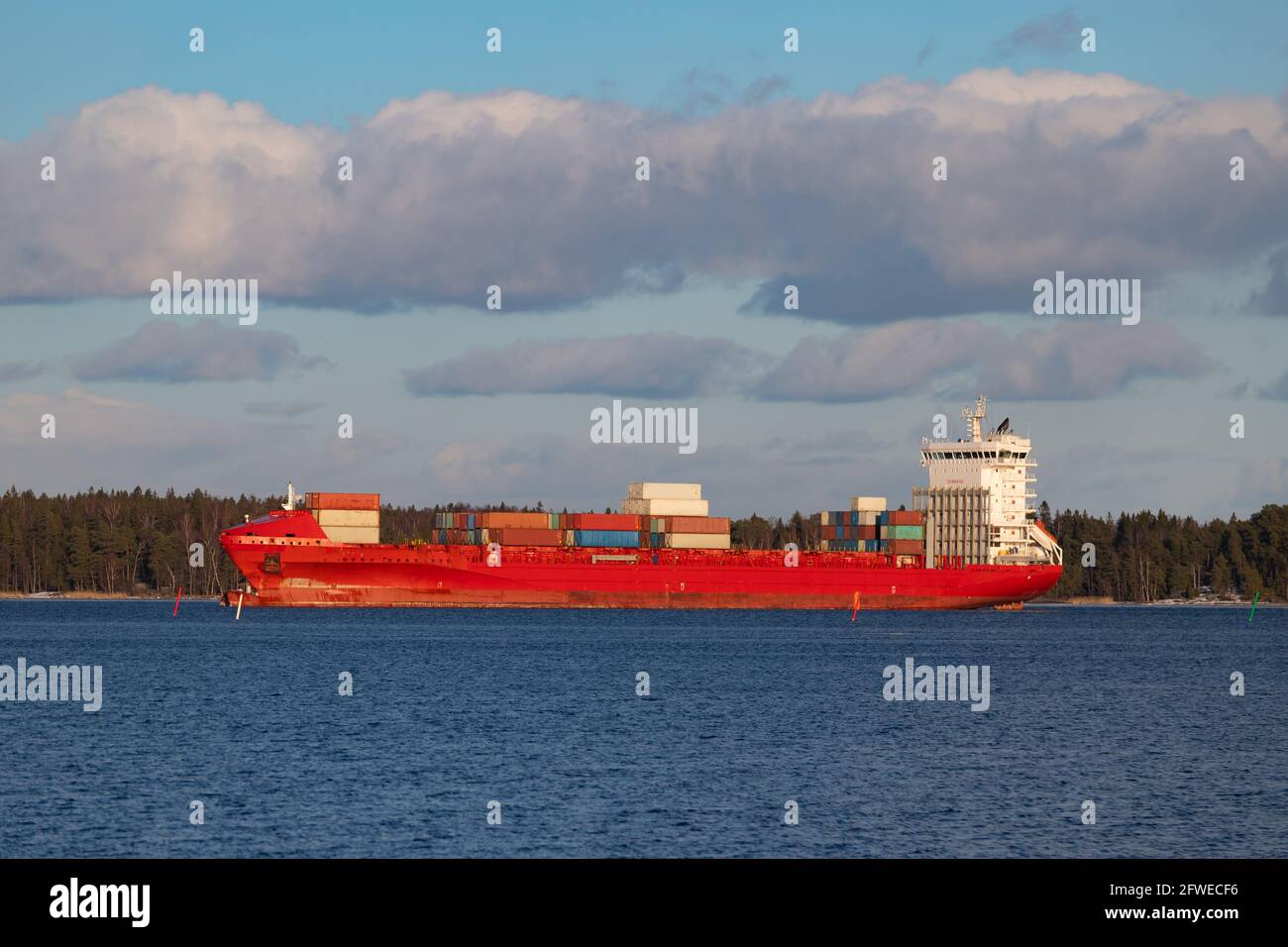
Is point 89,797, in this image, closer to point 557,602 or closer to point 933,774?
point 933,774

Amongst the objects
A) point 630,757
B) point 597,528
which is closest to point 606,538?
point 597,528

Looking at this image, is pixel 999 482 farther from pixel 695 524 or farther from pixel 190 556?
pixel 190 556

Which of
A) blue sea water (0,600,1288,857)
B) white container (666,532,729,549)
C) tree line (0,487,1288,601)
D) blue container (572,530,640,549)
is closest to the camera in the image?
blue sea water (0,600,1288,857)

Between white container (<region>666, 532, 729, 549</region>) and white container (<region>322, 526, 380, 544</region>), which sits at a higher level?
white container (<region>322, 526, 380, 544</region>)

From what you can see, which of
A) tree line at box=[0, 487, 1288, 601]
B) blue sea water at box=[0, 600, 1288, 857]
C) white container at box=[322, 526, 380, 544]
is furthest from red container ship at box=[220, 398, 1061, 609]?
tree line at box=[0, 487, 1288, 601]

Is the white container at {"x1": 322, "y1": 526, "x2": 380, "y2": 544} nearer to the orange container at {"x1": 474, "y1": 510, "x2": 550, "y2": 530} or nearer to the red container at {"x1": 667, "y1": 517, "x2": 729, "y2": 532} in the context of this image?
the orange container at {"x1": 474, "y1": 510, "x2": 550, "y2": 530}
